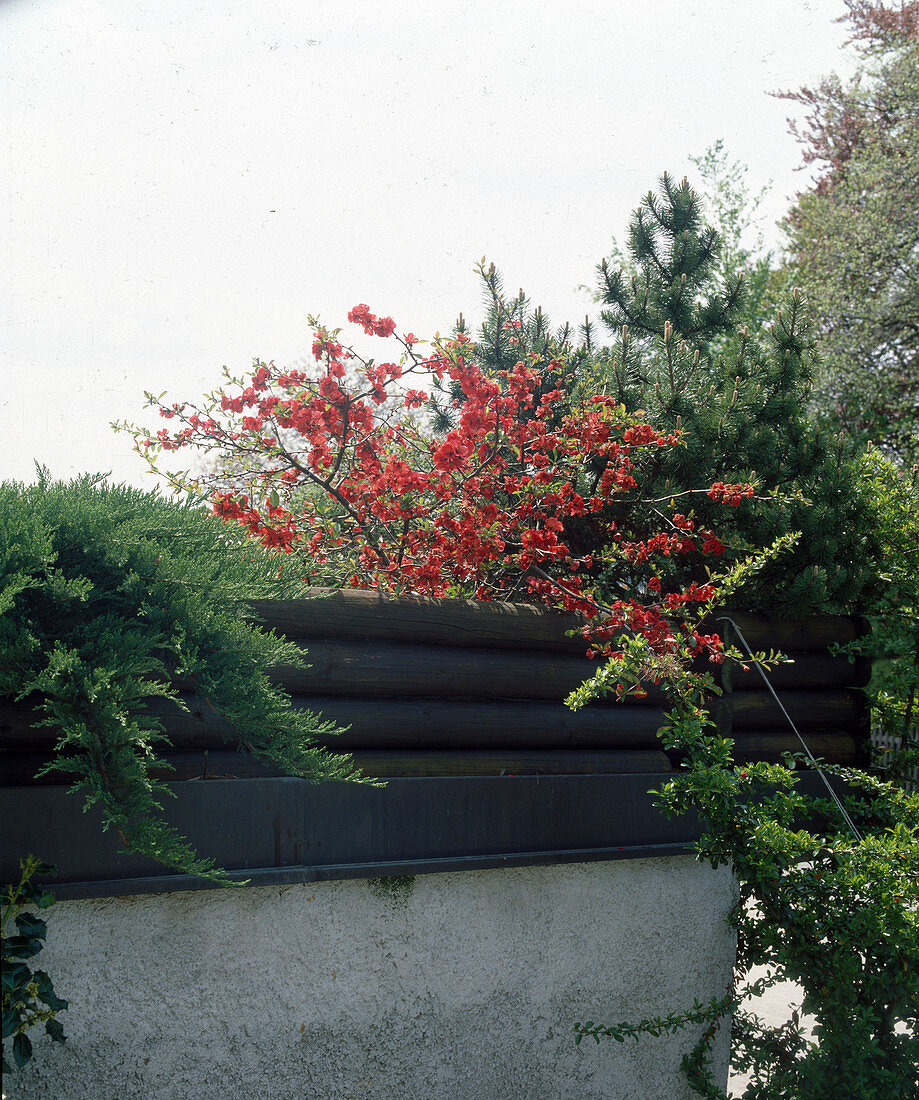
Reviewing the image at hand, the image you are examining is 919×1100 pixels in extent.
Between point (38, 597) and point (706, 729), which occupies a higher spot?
point (38, 597)

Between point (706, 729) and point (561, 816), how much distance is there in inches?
36.4

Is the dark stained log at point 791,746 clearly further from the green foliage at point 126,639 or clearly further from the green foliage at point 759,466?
the green foliage at point 126,639

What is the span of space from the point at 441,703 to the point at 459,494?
117cm

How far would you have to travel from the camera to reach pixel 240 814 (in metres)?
2.53

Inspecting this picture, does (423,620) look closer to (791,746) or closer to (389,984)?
(389,984)

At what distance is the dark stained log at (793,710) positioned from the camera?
3.78 m

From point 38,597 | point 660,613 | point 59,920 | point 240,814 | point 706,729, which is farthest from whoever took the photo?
point 706,729

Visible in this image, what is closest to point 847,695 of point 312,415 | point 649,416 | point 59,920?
point 649,416

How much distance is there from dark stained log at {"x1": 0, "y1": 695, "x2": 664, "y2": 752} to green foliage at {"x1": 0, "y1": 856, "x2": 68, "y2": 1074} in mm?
374

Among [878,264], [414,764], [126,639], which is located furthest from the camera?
[878,264]

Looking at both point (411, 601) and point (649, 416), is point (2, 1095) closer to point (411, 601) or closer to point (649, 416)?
point (411, 601)

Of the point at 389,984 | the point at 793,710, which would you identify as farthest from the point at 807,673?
the point at 389,984

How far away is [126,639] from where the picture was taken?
204 cm

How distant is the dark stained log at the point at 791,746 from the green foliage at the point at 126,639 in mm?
2135
